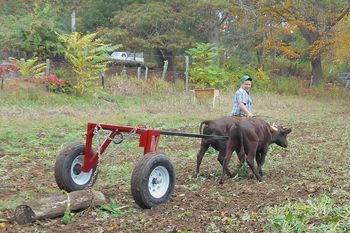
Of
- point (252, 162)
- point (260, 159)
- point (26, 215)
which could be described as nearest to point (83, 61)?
point (260, 159)

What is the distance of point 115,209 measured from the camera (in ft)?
23.5

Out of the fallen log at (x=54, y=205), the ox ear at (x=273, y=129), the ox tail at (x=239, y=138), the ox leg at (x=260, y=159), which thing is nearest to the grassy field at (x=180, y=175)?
the fallen log at (x=54, y=205)

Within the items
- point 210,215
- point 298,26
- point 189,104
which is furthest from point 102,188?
point 298,26

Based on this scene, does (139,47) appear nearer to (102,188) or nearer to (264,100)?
(264,100)

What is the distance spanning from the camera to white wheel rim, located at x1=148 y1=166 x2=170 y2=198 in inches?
296

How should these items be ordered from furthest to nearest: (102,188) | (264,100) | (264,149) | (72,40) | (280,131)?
1. (264,100)
2. (72,40)
3. (280,131)
4. (264,149)
5. (102,188)

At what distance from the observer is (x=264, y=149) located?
10156 mm

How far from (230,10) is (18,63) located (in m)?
16.1

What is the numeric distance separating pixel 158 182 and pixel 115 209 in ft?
2.68

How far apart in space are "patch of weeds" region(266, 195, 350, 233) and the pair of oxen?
255 cm

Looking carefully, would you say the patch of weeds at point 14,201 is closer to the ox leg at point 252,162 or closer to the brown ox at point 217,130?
the brown ox at point 217,130

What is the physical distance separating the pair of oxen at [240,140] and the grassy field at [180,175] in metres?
0.36

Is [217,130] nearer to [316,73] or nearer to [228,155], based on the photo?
[228,155]

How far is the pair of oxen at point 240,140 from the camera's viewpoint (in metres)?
9.62
